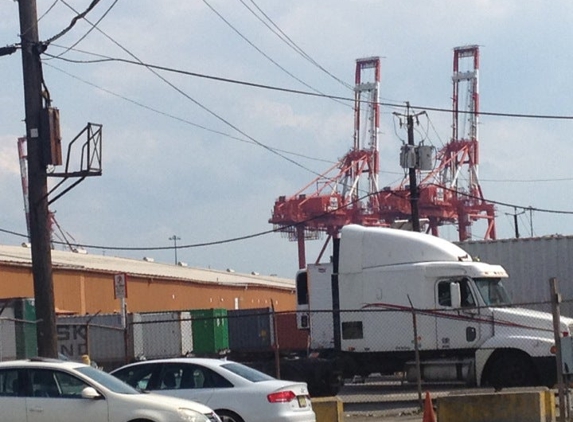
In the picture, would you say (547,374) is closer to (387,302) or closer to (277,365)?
(387,302)

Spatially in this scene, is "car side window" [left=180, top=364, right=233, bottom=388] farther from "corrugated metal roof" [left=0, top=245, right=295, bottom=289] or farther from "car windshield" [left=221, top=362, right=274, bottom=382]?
"corrugated metal roof" [left=0, top=245, right=295, bottom=289]

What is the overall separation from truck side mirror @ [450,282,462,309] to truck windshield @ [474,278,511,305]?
1.53 feet

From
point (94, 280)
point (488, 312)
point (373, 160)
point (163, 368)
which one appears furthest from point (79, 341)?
point (373, 160)

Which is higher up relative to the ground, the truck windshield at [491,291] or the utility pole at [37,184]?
the utility pole at [37,184]

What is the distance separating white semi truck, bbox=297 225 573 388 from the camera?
23594 millimetres

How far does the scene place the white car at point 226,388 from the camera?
15.5 m

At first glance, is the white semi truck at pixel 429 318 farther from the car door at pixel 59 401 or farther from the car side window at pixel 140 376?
the car door at pixel 59 401

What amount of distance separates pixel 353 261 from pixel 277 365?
4.17 m

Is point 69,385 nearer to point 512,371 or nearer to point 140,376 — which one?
point 140,376

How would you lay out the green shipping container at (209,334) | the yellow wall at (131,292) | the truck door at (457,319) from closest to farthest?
the truck door at (457,319) < the green shipping container at (209,334) < the yellow wall at (131,292)

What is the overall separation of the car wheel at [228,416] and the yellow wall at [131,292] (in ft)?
90.0

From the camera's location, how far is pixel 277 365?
2177 centimetres

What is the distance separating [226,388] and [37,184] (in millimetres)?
5345

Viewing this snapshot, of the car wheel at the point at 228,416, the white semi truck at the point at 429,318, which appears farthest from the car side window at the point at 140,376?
the white semi truck at the point at 429,318
